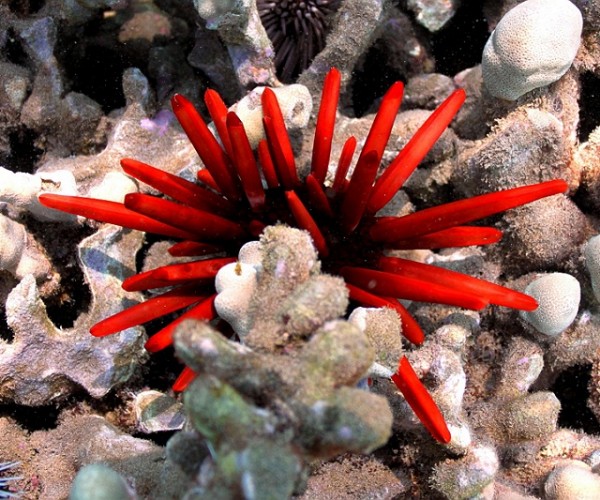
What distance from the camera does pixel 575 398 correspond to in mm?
2549

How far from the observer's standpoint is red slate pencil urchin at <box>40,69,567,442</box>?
1.73 meters

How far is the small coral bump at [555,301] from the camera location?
2.06 m

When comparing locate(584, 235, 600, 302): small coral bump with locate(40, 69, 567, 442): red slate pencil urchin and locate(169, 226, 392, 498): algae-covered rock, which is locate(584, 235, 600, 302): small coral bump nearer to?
locate(40, 69, 567, 442): red slate pencil urchin

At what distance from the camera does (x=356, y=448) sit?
1122 mm

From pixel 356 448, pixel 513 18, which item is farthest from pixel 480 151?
pixel 356 448

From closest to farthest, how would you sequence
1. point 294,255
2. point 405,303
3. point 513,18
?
point 294,255 → point 513,18 → point 405,303

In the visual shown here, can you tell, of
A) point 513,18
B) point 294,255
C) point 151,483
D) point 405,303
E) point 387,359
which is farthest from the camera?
point 405,303

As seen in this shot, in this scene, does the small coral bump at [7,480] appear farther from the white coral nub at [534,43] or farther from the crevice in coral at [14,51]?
the white coral nub at [534,43]

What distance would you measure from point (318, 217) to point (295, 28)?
43.5 inches

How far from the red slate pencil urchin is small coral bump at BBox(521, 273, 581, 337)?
0.36 metres

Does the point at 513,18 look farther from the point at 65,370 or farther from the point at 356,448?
the point at 65,370

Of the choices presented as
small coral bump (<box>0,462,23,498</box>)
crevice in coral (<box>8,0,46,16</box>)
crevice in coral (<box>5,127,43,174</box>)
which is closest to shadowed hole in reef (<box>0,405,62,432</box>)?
small coral bump (<box>0,462,23,498</box>)

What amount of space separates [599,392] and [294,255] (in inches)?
63.9

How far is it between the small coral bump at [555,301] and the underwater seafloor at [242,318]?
0.02 meters
